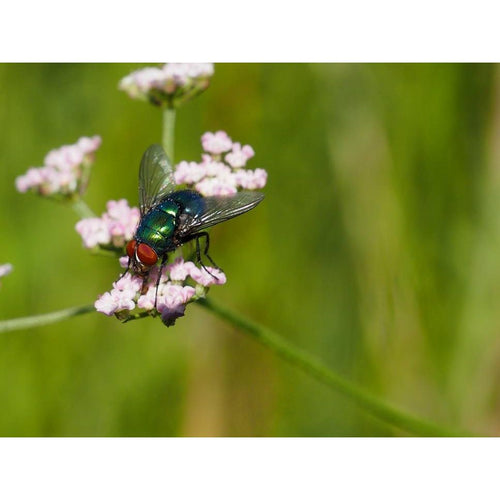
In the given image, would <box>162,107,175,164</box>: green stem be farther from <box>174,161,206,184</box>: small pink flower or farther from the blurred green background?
the blurred green background

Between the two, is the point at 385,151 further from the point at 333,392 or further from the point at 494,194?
the point at 333,392

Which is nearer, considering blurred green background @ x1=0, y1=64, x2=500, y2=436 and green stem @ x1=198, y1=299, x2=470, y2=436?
green stem @ x1=198, y1=299, x2=470, y2=436

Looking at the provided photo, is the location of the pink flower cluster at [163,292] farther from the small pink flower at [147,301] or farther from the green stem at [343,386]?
the green stem at [343,386]

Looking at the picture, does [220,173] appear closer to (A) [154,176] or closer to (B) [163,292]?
(A) [154,176]

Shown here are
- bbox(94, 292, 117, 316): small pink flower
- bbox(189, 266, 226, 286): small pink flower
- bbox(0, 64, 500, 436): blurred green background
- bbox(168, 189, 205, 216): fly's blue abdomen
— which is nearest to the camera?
bbox(94, 292, 117, 316): small pink flower

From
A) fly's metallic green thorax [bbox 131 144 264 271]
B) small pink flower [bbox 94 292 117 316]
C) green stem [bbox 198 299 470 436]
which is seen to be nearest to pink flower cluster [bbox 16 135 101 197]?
fly's metallic green thorax [bbox 131 144 264 271]

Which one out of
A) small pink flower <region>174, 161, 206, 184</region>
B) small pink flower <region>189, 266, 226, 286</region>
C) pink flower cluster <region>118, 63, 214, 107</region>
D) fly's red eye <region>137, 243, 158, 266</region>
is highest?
pink flower cluster <region>118, 63, 214, 107</region>
